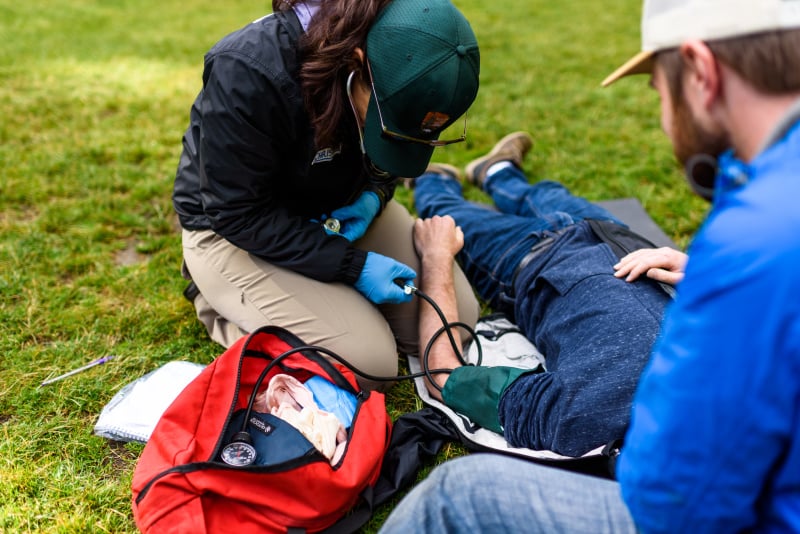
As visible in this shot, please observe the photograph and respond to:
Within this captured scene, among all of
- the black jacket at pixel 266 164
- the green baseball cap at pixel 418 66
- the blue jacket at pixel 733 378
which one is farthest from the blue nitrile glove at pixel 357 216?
the blue jacket at pixel 733 378

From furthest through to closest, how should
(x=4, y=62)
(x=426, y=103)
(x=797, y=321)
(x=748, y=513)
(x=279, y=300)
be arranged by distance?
(x=4, y=62), (x=279, y=300), (x=426, y=103), (x=748, y=513), (x=797, y=321)

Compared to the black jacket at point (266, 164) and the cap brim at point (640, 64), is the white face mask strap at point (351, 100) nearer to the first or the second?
the black jacket at point (266, 164)

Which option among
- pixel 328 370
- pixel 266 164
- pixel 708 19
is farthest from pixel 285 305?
pixel 708 19

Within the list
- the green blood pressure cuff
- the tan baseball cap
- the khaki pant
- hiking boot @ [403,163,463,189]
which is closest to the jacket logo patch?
the khaki pant

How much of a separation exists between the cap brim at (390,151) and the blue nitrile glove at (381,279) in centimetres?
38

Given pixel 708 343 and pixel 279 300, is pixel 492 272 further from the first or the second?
pixel 708 343

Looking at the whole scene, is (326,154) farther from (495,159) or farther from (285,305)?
(495,159)

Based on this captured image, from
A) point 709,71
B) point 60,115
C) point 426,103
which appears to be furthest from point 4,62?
point 709,71

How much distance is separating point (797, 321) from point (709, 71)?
408 millimetres

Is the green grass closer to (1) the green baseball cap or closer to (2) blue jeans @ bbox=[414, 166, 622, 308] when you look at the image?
(2) blue jeans @ bbox=[414, 166, 622, 308]

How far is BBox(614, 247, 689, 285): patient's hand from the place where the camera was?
218cm

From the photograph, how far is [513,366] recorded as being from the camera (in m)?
2.44

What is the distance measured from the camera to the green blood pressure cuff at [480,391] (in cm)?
215

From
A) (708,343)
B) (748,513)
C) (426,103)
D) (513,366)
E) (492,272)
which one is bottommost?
(513,366)
